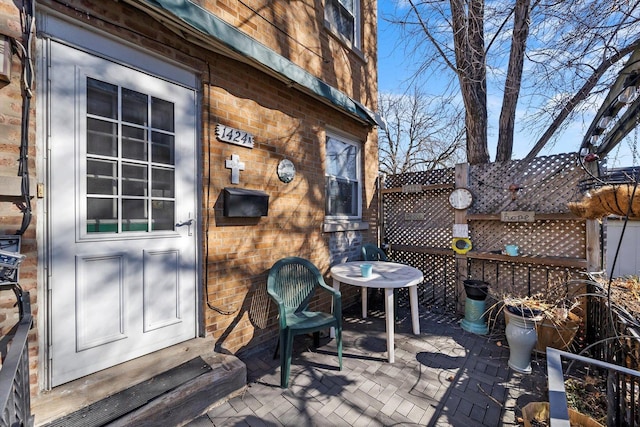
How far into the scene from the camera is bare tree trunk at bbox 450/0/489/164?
4.95 metres

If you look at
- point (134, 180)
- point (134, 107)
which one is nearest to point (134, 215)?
point (134, 180)

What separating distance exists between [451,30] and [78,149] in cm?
632

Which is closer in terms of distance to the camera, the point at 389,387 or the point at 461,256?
the point at 389,387

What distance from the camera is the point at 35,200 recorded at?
1773 millimetres

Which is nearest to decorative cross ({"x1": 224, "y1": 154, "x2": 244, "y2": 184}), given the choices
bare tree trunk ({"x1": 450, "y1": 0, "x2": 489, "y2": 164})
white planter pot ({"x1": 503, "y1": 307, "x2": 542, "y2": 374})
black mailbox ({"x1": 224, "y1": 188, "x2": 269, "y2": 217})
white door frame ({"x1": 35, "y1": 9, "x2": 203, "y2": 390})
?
black mailbox ({"x1": 224, "y1": 188, "x2": 269, "y2": 217})

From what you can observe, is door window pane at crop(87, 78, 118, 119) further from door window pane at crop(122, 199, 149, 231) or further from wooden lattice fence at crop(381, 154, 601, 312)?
wooden lattice fence at crop(381, 154, 601, 312)

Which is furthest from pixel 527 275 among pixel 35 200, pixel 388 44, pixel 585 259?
pixel 35 200

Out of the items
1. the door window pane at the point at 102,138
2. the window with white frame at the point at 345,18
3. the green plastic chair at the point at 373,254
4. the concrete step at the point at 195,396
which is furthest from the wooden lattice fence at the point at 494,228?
the door window pane at the point at 102,138

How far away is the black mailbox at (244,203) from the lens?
2672 millimetres

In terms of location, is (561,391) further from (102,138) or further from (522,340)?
(102,138)

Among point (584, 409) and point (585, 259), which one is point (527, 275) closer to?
point (585, 259)

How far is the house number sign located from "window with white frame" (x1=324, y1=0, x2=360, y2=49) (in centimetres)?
243

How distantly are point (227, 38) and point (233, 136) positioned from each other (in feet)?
2.82

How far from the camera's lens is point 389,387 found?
8.05 ft
